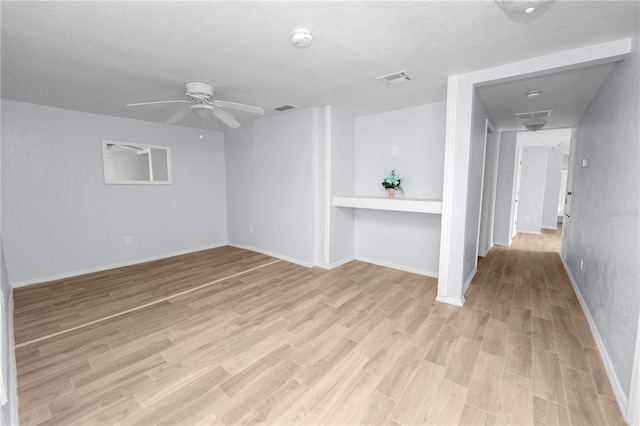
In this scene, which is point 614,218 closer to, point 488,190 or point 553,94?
point 553,94

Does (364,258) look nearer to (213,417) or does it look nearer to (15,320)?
(213,417)

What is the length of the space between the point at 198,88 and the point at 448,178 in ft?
8.84

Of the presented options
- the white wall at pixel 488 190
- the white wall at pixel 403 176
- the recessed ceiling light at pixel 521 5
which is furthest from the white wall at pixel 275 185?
the white wall at pixel 488 190

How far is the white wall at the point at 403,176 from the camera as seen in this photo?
3668 millimetres

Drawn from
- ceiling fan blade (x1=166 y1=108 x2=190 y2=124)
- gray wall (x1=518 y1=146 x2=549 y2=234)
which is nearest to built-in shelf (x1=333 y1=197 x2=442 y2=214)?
ceiling fan blade (x1=166 y1=108 x2=190 y2=124)

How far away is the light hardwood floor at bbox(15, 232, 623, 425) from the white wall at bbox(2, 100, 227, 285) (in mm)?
518

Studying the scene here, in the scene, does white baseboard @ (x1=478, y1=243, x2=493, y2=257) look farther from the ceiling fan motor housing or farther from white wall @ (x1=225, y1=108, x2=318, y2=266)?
the ceiling fan motor housing

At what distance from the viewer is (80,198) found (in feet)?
12.5

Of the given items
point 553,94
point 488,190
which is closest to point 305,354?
point 553,94

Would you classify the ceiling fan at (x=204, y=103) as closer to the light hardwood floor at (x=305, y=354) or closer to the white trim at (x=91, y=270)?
the light hardwood floor at (x=305, y=354)

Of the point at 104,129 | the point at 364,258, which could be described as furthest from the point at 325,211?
the point at 104,129

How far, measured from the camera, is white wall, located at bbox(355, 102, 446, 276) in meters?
3.67

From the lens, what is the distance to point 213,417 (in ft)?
4.98

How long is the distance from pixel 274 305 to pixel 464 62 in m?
2.93
